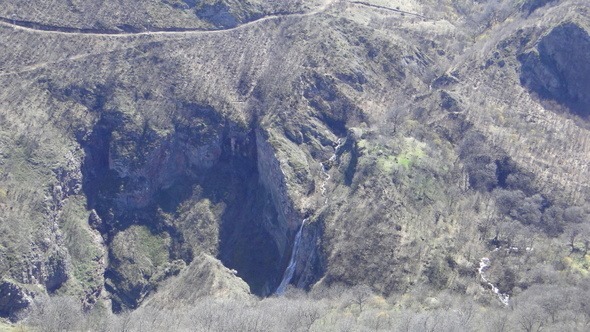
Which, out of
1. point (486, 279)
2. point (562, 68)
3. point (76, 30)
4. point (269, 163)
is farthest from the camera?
point (562, 68)

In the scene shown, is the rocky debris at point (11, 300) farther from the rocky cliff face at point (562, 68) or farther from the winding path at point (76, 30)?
the rocky cliff face at point (562, 68)

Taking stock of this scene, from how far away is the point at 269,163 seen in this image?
169 meters

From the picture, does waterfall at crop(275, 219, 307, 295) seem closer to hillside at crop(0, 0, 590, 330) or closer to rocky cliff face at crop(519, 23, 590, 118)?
hillside at crop(0, 0, 590, 330)

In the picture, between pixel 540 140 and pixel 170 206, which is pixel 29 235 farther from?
pixel 540 140

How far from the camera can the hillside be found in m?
140

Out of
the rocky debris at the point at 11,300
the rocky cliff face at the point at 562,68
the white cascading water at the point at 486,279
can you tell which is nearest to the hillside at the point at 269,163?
the rocky debris at the point at 11,300

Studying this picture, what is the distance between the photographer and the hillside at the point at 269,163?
140m

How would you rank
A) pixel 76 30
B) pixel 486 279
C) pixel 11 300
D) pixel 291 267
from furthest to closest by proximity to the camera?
1. pixel 76 30
2. pixel 291 267
3. pixel 11 300
4. pixel 486 279

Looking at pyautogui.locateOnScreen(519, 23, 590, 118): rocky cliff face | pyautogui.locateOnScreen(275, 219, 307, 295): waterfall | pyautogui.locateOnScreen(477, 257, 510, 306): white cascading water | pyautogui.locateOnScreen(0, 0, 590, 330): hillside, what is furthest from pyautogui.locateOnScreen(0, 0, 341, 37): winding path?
pyautogui.locateOnScreen(477, 257, 510, 306): white cascading water

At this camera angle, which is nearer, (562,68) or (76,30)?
(76,30)

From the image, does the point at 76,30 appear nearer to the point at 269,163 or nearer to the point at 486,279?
the point at 269,163

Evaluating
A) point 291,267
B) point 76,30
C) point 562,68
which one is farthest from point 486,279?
point 76,30

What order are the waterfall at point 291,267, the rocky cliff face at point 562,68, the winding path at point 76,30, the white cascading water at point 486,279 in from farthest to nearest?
the rocky cliff face at point 562,68 → the winding path at point 76,30 → the waterfall at point 291,267 → the white cascading water at point 486,279

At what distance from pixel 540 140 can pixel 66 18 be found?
437ft
